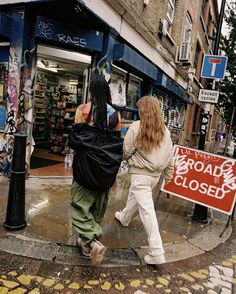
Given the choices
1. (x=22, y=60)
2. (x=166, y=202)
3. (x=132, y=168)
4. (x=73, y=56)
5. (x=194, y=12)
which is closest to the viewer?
(x=132, y=168)

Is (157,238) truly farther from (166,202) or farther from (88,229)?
(166,202)

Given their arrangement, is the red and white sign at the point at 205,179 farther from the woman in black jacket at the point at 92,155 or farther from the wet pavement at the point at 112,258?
the woman in black jacket at the point at 92,155

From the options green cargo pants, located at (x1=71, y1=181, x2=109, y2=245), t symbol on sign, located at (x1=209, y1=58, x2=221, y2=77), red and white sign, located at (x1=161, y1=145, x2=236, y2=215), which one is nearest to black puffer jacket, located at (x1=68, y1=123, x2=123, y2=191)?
green cargo pants, located at (x1=71, y1=181, x2=109, y2=245)

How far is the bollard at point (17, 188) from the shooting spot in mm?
3400

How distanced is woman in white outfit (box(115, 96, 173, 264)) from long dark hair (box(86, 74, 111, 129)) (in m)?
0.49

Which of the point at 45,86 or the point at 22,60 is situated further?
the point at 45,86

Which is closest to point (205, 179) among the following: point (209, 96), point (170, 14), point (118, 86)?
point (209, 96)

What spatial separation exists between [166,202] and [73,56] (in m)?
3.68

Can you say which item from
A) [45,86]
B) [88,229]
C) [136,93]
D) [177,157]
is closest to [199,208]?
[177,157]

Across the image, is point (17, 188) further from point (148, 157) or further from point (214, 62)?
point (214, 62)

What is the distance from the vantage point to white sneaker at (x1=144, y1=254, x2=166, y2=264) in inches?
120

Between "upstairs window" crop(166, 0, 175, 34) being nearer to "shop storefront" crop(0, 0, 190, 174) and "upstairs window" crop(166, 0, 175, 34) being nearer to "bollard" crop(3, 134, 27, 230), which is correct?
"shop storefront" crop(0, 0, 190, 174)

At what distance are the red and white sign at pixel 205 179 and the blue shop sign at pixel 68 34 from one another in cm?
275

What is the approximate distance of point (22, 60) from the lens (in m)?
5.14
